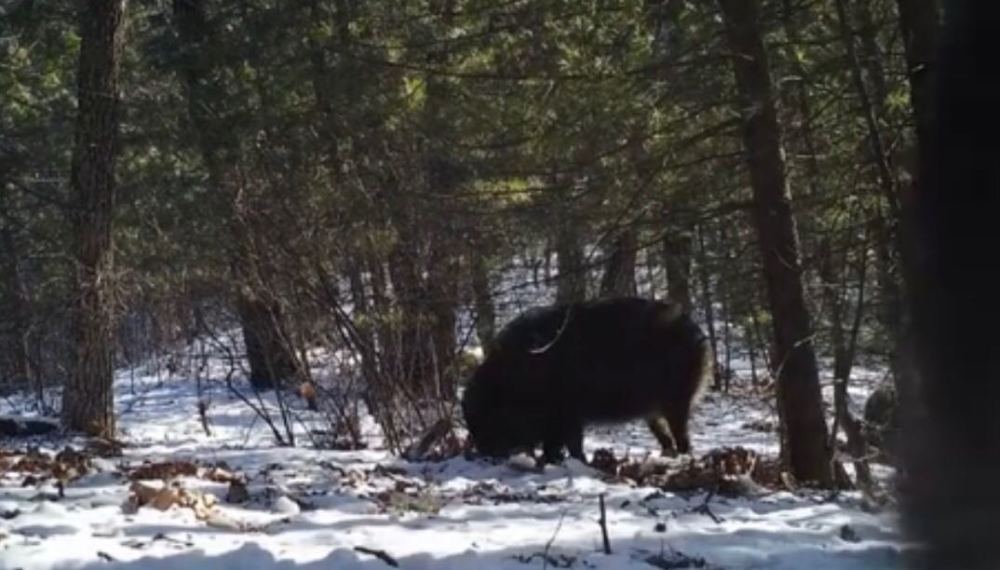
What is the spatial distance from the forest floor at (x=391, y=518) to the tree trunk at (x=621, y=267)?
1.78 meters

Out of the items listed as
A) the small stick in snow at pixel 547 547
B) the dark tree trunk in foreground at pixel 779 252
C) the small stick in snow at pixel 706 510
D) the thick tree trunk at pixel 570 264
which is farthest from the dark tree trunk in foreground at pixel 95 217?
the small stick in snow at pixel 547 547

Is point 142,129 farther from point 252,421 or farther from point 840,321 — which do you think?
point 840,321

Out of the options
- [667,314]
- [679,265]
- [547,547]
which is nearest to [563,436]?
[667,314]

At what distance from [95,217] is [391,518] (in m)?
5.83

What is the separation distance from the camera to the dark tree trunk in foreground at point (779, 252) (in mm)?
9094

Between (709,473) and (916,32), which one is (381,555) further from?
(916,32)

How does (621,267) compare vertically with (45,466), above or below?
above

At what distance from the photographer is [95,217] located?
11.0 meters

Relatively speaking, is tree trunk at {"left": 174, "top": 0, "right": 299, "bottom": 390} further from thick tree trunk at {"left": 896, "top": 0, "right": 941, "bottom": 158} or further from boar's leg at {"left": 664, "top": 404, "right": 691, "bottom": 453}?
thick tree trunk at {"left": 896, "top": 0, "right": 941, "bottom": 158}

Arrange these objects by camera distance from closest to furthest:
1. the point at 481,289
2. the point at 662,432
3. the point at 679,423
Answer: the point at 481,289 < the point at 679,423 < the point at 662,432

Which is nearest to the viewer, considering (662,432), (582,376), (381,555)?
(381,555)

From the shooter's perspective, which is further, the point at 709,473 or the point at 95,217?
the point at 95,217

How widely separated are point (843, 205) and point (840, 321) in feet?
2.79

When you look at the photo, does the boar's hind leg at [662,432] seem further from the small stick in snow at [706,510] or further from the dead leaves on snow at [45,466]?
the dead leaves on snow at [45,466]
